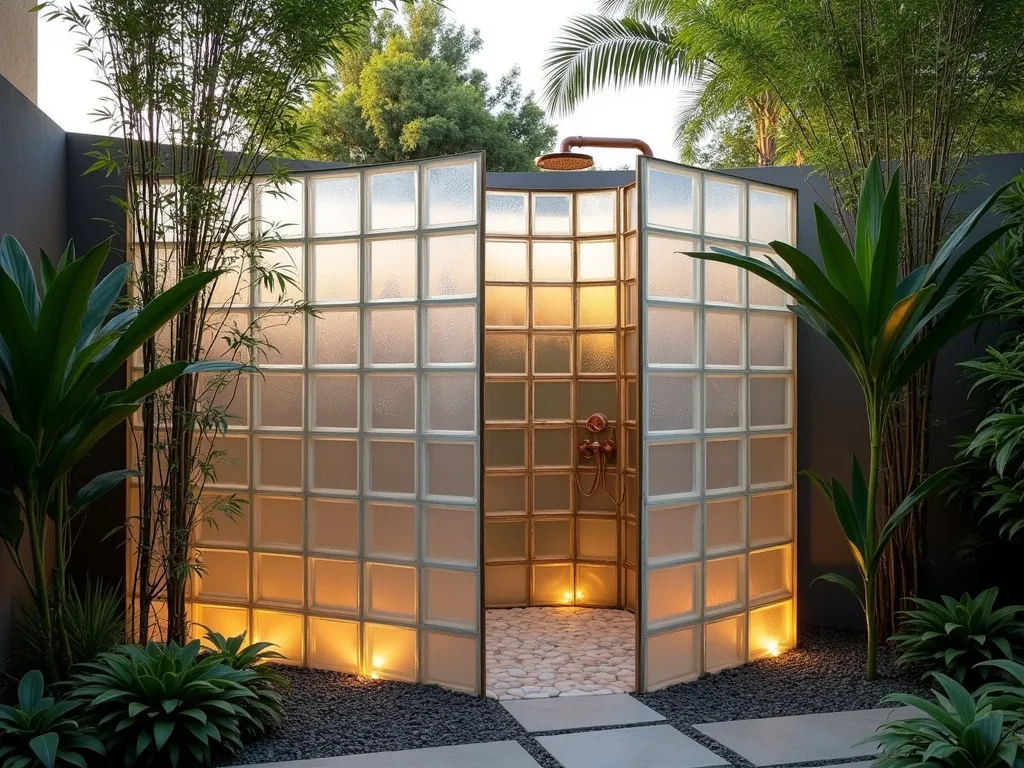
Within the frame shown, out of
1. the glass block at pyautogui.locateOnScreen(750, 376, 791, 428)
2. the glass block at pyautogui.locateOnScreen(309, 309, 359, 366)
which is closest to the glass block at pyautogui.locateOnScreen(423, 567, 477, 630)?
the glass block at pyautogui.locateOnScreen(309, 309, 359, 366)

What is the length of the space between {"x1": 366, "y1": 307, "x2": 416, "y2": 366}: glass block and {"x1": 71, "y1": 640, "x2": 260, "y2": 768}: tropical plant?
1429 millimetres

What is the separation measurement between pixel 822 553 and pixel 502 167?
1019cm

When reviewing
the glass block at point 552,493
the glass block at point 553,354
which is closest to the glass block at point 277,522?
the glass block at point 552,493

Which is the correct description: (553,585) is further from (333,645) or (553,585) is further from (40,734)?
(40,734)

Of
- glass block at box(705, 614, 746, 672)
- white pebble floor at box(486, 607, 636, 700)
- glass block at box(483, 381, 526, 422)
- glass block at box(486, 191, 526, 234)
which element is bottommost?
white pebble floor at box(486, 607, 636, 700)

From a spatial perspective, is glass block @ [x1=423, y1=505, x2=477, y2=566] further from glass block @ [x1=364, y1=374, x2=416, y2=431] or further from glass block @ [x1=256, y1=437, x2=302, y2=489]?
glass block @ [x1=256, y1=437, x2=302, y2=489]

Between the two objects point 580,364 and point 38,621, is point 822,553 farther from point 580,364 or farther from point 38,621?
point 38,621

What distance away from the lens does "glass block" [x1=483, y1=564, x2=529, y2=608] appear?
17.3 feet

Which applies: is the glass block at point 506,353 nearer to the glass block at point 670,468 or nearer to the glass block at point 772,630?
the glass block at point 670,468

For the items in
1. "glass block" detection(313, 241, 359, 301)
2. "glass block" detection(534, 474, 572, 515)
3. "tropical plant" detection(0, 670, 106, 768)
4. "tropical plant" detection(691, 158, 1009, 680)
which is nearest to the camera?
"tropical plant" detection(0, 670, 106, 768)

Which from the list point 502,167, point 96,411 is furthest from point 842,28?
point 502,167

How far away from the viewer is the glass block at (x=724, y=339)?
4.14m

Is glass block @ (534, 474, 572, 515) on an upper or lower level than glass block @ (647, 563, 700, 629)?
upper

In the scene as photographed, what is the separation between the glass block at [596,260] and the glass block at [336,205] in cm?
170
